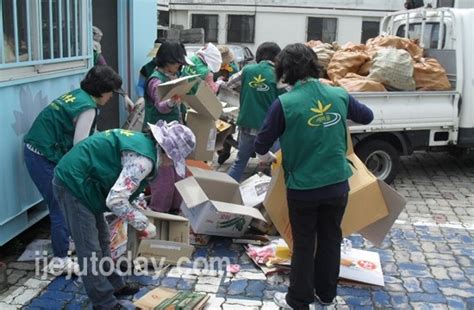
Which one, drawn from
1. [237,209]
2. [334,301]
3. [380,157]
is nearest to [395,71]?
[380,157]

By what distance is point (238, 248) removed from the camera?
4715mm

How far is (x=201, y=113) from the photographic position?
5297 millimetres

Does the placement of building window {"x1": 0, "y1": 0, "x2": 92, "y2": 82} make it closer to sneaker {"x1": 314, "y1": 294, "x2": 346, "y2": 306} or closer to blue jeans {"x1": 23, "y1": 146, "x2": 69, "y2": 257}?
blue jeans {"x1": 23, "y1": 146, "x2": 69, "y2": 257}

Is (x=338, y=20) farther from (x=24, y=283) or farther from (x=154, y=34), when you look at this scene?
(x=24, y=283)

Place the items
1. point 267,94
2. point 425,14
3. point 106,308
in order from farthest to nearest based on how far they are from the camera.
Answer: point 425,14
point 267,94
point 106,308

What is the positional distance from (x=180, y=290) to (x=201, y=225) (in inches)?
28.7

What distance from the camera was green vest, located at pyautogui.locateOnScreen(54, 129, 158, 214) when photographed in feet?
10.4

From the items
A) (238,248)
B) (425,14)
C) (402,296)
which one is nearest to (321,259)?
→ (402,296)

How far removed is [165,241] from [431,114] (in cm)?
377

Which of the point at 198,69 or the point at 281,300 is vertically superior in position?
the point at 198,69

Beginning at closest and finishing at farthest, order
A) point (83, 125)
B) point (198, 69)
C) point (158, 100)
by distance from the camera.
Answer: point (83, 125) < point (158, 100) < point (198, 69)

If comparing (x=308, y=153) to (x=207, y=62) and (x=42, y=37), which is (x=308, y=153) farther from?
(x=207, y=62)

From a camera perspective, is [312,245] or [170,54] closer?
[312,245]

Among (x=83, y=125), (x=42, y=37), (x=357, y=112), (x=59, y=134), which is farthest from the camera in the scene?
(x=42, y=37)
